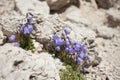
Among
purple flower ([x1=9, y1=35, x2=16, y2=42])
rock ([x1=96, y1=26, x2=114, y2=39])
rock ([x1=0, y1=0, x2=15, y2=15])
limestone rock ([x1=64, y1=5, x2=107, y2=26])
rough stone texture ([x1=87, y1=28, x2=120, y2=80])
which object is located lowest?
rough stone texture ([x1=87, y1=28, x2=120, y2=80])

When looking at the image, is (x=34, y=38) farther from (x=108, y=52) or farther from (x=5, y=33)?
(x=108, y=52)

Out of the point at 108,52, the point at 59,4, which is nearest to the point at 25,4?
the point at 59,4

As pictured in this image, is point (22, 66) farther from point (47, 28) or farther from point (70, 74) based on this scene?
point (47, 28)

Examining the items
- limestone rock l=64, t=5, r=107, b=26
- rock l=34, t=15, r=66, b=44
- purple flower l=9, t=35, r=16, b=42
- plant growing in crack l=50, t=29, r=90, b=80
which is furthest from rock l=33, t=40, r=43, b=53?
limestone rock l=64, t=5, r=107, b=26

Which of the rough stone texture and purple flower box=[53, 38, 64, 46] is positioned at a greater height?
purple flower box=[53, 38, 64, 46]

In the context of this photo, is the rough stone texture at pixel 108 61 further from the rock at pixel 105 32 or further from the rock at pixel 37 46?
the rock at pixel 37 46

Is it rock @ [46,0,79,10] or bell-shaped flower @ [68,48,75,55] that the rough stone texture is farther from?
rock @ [46,0,79,10]

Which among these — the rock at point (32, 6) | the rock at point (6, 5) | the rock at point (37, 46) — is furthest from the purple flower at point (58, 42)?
the rock at point (6, 5)

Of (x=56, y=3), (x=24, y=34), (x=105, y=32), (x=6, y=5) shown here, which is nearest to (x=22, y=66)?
(x=24, y=34)
